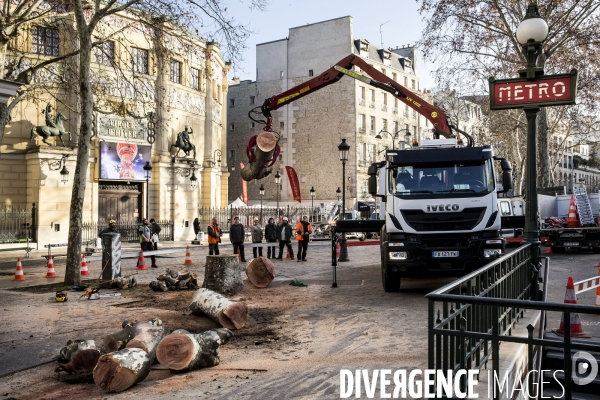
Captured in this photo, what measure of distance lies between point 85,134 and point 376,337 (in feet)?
32.2

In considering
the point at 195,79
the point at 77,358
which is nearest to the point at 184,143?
the point at 195,79

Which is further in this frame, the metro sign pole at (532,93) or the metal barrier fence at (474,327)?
the metro sign pole at (532,93)

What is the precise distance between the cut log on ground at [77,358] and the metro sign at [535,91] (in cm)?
604

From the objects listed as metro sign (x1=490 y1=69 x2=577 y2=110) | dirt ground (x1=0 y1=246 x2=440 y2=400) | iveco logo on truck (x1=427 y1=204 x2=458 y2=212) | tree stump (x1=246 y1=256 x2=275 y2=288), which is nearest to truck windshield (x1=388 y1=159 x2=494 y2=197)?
iveco logo on truck (x1=427 y1=204 x2=458 y2=212)

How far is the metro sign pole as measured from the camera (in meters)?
7.83

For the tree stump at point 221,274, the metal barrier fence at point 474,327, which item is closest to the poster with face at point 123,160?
the tree stump at point 221,274

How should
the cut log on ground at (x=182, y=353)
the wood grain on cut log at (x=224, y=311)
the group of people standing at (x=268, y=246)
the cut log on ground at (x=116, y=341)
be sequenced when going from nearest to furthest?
Answer: 1. the cut log on ground at (x=182, y=353)
2. the cut log on ground at (x=116, y=341)
3. the wood grain on cut log at (x=224, y=311)
4. the group of people standing at (x=268, y=246)

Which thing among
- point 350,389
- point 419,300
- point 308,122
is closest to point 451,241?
point 419,300

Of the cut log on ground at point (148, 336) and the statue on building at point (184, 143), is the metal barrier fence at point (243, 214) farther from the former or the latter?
the cut log on ground at point (148, 336)

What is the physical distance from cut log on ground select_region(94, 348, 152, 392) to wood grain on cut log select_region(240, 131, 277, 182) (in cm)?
653

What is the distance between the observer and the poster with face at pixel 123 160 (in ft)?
101

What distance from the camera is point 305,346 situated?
7480 millimetres

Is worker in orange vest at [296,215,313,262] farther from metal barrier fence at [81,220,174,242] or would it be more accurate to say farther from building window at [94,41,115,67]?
metal barrier fence at [81,220,174,242]

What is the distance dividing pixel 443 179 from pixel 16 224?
903 inches
